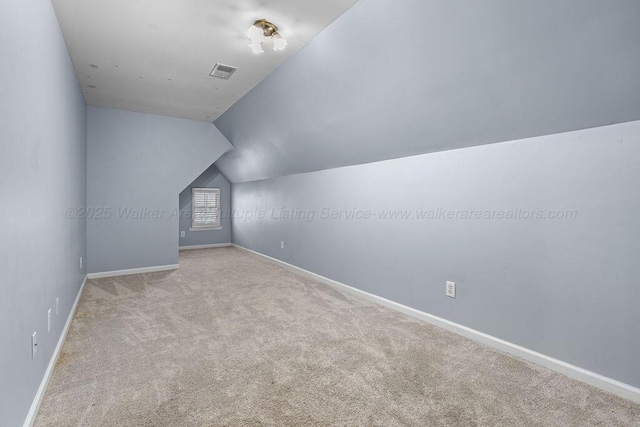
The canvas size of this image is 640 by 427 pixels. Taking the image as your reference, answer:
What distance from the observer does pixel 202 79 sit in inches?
143

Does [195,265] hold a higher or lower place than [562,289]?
lower

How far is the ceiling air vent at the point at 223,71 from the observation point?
330cm

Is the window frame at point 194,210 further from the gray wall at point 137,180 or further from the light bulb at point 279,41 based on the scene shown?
the light bulb at point 279,41

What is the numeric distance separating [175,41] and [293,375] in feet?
9.68

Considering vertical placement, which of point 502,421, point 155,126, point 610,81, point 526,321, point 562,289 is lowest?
point 502,421

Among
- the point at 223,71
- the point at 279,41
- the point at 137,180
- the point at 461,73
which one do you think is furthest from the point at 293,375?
the point at 137,180

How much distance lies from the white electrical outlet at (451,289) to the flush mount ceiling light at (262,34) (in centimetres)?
254

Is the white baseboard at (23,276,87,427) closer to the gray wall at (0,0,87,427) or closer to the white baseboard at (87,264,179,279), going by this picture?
the gray wall at (0,0,87,427)

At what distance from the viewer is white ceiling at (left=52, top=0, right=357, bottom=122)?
2301 millimetres

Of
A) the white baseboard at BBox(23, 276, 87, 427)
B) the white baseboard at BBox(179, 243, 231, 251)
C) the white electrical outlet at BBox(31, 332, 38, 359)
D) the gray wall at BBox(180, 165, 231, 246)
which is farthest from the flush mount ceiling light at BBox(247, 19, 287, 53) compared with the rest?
the white baseboard at BBox(179, 243, 231, 251)

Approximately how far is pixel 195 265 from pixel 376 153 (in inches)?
156

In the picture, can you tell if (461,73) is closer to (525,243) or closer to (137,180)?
(525,243)

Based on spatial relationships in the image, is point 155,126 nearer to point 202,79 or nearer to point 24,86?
point 202,79

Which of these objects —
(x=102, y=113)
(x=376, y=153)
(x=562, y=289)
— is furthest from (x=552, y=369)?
(x=102, y=113)
